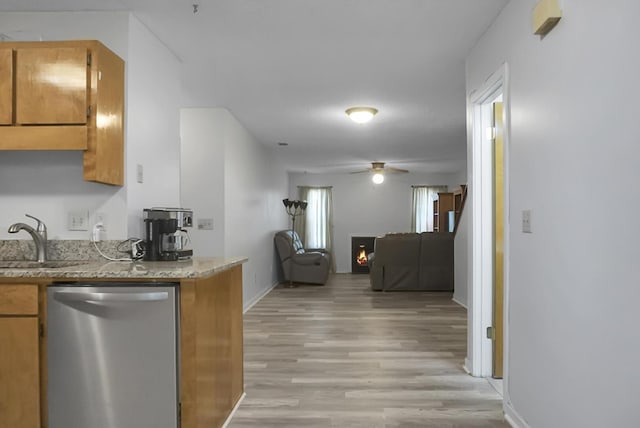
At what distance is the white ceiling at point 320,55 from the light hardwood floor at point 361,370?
2395mm

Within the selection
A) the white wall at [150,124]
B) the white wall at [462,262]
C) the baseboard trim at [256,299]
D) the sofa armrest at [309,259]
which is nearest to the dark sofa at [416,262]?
the white wall at [462,262]

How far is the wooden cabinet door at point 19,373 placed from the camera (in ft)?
6.44

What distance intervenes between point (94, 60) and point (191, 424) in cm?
189

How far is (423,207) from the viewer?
10656mm

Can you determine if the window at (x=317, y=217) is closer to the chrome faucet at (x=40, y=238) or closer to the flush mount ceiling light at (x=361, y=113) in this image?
the flush mount ceiling light at (x=361, y=113)

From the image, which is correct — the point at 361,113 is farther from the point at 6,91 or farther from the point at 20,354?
the point at 20,354

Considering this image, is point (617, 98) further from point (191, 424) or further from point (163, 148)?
point (163, 148)

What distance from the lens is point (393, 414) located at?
101 inches

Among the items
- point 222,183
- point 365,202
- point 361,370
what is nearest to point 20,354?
point 361,370

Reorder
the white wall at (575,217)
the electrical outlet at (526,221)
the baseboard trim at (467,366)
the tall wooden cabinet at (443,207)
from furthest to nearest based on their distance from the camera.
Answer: the tall wooden cabinet at (443,207)
the baseboard trim at (467,366)
the electrical outlet at (526,221)
the white wall at (575,217)

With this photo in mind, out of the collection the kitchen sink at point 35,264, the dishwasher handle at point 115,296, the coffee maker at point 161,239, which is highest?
the coffee maker at point 161,239

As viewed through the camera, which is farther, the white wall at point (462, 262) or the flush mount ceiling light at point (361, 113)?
the white wall at point (462, 262)

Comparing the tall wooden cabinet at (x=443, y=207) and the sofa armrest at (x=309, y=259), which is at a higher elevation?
the tall wooden cabinet at (x=443, y=207)

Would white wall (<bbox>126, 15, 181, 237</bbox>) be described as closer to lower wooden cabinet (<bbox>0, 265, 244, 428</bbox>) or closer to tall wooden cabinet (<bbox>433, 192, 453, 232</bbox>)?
lower wooden cabinet (<bbox>0, 265, 244, 428</bbox>)
